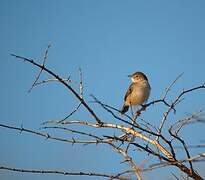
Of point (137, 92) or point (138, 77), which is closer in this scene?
point (137, 92)

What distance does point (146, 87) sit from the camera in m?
10.6

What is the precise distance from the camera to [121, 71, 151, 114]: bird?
33.3 ft

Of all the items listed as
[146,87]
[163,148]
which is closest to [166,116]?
[163,148]

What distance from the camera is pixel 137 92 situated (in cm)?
1037

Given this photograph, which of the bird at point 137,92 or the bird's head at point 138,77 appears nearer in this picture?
the bird at point 137,92

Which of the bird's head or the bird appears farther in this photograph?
the bird's head

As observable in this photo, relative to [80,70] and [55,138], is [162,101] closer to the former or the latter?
[80,70]

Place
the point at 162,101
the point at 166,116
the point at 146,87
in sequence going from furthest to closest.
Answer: the point at 146,87
the point at 162,101
the point at 166,116

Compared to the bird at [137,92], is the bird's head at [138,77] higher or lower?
higher

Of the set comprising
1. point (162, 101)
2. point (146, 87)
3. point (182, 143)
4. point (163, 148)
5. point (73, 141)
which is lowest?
point (182, 143)

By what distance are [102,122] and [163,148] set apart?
2.19 feet

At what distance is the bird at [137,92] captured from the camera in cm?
1016

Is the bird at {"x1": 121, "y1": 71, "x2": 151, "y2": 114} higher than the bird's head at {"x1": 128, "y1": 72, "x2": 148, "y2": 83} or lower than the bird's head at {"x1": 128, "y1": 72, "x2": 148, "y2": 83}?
lower

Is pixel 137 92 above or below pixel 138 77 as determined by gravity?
below
